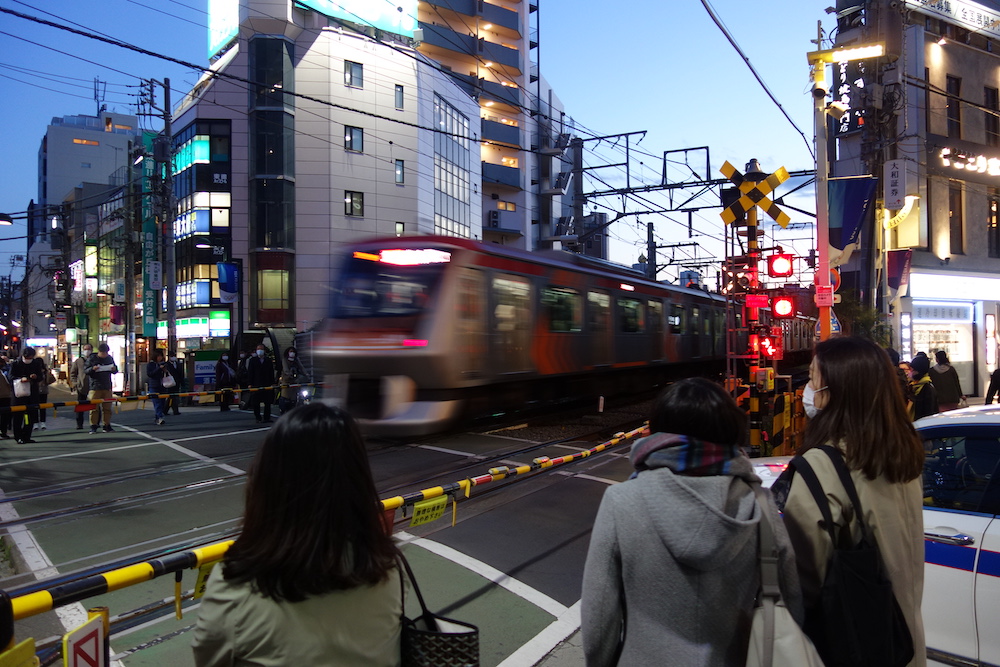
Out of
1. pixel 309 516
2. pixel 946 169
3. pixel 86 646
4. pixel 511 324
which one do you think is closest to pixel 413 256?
pixel 511 324

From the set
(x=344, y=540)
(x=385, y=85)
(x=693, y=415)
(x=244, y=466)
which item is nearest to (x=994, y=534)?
(x=693, y=415)

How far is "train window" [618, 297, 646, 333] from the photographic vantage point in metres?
16.0

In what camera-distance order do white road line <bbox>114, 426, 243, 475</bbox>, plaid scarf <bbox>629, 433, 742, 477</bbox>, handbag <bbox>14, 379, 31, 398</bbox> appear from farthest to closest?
1. handbag <bbox>14, 379, 31, 398</bbox>
2. white road line <bbox>114, 426, 243, 475</bbox>
3. plaid scarf <bbox>629, 433, 742, 477</bbox>

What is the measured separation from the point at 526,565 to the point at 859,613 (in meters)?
3.88

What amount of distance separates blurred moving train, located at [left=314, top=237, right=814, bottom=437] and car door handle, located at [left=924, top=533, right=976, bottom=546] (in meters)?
7.99

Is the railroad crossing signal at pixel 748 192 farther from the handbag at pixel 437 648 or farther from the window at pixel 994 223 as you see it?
the window at pixel 994 223

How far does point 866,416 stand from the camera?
2354mm

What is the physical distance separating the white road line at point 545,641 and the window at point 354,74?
33.1 m

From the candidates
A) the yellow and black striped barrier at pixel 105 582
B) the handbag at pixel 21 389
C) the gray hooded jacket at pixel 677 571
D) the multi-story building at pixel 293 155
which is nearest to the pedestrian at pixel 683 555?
the gray hooded jacket at pixel 677 571

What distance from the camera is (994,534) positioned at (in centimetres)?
328

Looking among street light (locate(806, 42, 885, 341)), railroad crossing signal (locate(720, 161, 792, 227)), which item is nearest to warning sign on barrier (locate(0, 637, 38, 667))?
railroad crossing signal (locate(720, 161, 792, 227))

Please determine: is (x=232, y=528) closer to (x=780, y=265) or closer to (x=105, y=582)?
(x=105, y=582)

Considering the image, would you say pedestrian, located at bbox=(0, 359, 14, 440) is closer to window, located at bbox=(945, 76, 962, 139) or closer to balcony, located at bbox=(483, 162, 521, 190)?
window, located at bbox=(945, 76, 962, 139)

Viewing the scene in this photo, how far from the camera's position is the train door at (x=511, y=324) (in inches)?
470
